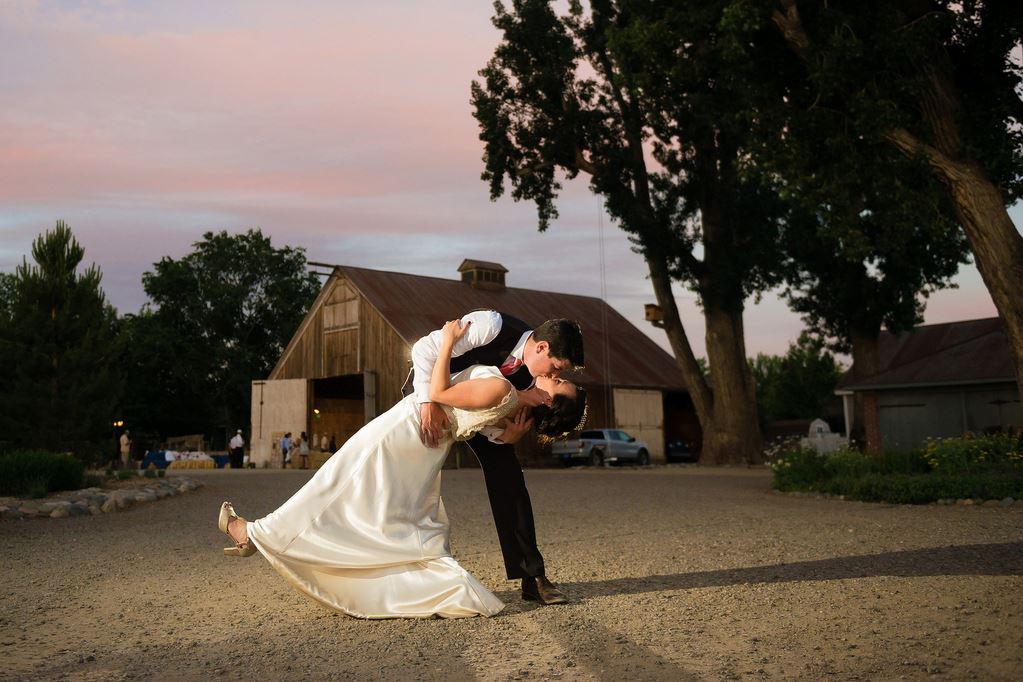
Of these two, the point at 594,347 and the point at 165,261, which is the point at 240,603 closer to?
the point at 594,347

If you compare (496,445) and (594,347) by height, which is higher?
(594,347)

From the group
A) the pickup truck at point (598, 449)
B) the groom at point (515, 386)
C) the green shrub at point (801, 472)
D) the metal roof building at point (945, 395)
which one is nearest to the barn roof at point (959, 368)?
the metal roof building at point (945, 395)

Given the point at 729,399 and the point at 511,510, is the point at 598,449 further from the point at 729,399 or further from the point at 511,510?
the point at 511,510

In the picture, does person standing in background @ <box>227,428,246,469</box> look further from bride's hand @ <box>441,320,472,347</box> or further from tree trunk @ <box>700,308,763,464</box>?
bride's hand @ <box>441,320,472,347</box>

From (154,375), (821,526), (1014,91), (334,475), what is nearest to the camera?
(334,475)

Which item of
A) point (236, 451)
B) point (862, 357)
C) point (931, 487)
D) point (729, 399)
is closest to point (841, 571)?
point (931, 487)

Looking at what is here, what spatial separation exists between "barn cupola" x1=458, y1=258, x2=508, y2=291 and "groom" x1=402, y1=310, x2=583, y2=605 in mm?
33362

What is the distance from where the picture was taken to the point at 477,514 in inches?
480

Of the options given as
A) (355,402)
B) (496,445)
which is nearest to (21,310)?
(496,445)

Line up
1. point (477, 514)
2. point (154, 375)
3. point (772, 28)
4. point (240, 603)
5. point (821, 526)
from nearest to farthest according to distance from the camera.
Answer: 1. point (240, 603)
2. point (821, 526)
3. point (477, 514)
4. point (772, 28)
5. point (154, 375)

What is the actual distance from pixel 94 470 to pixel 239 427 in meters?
40.6

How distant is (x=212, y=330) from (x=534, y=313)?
28.7 m

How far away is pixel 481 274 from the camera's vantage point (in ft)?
129

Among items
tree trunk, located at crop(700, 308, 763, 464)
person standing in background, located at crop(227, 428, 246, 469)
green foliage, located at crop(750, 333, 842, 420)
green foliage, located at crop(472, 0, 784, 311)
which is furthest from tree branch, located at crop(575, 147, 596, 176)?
green foliage, located at crop(750, 333, 842, 420)
